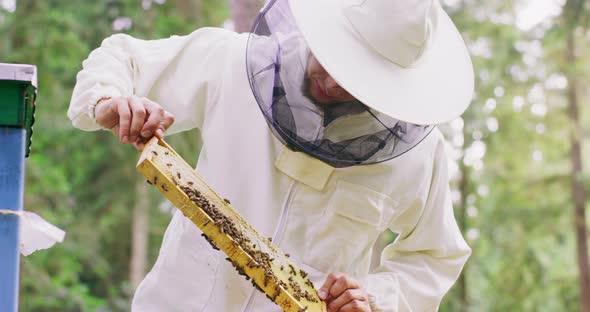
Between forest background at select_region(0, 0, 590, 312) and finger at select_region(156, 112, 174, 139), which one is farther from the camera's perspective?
forest background at select_region(0, 0, 590, 312)

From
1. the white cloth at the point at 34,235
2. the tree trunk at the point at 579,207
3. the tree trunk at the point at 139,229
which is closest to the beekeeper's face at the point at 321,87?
the white cloth at the point at 34,235

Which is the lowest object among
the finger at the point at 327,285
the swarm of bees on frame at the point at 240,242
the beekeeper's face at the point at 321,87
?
the finger at the point at 327,285

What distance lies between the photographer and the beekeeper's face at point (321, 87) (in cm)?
212

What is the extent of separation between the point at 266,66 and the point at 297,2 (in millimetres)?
217

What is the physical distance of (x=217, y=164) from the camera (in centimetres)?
237

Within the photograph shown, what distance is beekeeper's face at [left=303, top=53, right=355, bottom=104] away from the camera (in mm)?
2115

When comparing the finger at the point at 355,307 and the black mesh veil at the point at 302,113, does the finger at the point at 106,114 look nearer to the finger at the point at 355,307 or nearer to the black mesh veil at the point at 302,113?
the black mesh veil at the point at 302,113

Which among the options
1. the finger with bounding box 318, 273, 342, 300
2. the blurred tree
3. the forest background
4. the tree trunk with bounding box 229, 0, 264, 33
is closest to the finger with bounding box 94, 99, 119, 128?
the finger with bounding box 318, 273, 342, 300

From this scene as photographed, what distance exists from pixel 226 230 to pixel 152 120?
0.36 meters

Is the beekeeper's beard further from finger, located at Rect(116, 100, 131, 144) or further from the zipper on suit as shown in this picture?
finger, located at Rect(116, 100, 131, 144)

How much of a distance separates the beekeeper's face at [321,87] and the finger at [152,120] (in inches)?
17.1

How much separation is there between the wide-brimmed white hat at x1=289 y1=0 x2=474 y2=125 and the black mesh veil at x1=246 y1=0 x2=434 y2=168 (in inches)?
3.2

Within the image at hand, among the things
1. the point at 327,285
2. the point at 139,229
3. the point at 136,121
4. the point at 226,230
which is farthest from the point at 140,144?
the point at 139,229

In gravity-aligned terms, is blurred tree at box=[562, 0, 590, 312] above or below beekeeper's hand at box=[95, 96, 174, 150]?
below
